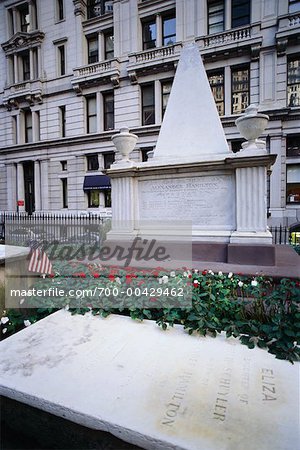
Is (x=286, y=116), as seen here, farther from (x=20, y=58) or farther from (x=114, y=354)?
(x=20, y=58)

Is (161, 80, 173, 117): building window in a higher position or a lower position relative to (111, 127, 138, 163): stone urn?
higher

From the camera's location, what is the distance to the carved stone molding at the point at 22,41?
86.9ft

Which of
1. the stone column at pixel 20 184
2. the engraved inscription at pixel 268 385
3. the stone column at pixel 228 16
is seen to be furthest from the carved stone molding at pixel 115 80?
the engraved inscription at pixel 268 385

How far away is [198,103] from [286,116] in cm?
1437

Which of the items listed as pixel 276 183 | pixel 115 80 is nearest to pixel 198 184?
pixel 276 183

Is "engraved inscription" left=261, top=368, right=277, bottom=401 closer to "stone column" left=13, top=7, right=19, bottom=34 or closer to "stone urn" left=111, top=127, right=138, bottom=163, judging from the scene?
"stone urn" left=111, top=127, right=138, bottom=163

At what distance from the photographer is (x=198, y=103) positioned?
7.66m

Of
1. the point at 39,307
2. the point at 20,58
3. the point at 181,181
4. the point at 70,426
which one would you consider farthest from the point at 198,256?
the point at 20,58

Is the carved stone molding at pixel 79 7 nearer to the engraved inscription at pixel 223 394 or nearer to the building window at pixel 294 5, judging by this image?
the building window at pixel 294 5

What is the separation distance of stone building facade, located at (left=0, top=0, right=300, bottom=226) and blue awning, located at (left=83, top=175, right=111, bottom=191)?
107mm

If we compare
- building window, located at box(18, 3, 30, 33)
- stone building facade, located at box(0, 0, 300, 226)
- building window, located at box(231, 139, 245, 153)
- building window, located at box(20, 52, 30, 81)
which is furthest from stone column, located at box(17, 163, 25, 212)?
building window, located at box(231, 139, 245, 153)

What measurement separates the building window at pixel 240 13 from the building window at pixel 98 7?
10500mm

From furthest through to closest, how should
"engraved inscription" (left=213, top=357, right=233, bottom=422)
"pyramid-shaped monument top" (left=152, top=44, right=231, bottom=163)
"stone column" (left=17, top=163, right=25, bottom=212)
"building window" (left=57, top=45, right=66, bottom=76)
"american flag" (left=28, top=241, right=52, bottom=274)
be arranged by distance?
"stone column" (left=17, top=163, right=25, bottom=212) → "building window" (left=57, top=45, right=66, bottom=76) → "pyramid-shaped monument top" (left=152, top=44, right=231, bottom=163) → "american flag" (left=28, top=241, right=52, bottom=274) → "engraved inscription" (left=213, top=357, right=233, bottom=422)

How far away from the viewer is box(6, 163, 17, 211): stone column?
28453 mm
